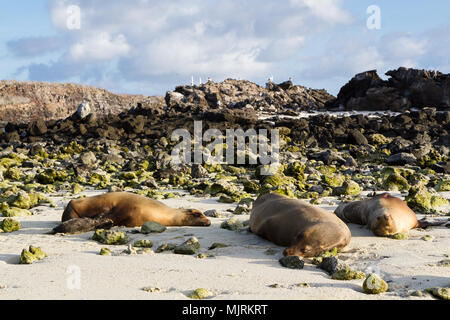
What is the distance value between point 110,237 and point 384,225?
3.11 meters

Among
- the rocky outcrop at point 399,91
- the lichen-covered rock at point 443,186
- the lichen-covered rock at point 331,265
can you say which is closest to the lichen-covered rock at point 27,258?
the lichen-covered rock at point 331,265

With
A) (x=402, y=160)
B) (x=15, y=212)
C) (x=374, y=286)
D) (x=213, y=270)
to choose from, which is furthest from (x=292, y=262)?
(x=402, y=160)

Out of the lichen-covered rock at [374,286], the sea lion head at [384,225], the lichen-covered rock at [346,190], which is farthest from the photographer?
the lichen-covered rock at [346,190]

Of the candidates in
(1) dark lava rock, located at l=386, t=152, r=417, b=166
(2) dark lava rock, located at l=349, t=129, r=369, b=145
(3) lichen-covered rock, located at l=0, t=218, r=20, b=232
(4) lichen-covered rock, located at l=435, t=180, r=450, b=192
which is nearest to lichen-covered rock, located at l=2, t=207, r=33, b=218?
(3) lichen-covered rock, located at l=0, t=218, r=20, b=232

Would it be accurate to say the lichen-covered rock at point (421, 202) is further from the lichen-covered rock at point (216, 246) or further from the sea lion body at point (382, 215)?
the lichen-covered rock at point (216, 246)

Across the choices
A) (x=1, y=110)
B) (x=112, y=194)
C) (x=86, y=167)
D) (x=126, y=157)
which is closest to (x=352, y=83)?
(x=126, y=157)

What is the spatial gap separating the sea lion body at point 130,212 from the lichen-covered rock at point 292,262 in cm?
219

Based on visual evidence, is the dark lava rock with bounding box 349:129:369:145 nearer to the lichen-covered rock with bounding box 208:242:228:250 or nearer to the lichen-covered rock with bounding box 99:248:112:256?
the lichen-covered rock with bounding box 208:242:228:250

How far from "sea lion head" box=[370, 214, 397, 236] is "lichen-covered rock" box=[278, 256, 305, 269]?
1643 millimetres

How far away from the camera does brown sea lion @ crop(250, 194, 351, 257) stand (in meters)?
4.86

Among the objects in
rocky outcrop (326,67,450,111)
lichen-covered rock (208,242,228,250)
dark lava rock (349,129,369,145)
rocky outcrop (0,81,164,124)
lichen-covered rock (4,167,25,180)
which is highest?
rocky outcrop (0,81,164,124)

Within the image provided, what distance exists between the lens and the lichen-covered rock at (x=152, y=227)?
19.9 feet

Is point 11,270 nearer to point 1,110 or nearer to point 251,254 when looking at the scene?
point 251,254
